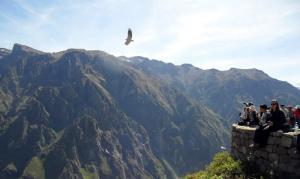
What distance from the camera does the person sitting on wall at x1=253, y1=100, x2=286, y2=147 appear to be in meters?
16.6

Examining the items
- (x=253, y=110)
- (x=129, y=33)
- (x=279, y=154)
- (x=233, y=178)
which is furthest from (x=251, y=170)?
(x=129, y=33)

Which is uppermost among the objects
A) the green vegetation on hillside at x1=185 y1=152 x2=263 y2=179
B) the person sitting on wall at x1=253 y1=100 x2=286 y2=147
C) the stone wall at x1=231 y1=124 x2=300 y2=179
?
the person sitting on wall at x1=253 y1=100 x2=286 y2=147

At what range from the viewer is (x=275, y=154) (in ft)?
54.0

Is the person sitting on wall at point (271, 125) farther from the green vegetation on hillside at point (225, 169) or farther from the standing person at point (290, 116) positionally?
the standing person at point (290, 116)

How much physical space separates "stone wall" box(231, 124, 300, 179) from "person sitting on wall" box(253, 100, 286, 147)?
0.19 m

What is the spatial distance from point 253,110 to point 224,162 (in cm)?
280

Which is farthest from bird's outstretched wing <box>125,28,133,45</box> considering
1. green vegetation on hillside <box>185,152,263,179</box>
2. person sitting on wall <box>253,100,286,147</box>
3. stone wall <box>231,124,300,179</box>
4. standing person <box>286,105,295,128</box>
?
standing person <box>286,105,295,128</box>

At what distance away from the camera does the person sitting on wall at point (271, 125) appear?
16609 mm

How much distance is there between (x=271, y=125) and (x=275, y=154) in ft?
3.62

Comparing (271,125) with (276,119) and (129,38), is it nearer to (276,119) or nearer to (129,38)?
(276,119)

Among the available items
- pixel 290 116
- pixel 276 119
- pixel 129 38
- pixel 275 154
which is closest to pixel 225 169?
pixel 275 154

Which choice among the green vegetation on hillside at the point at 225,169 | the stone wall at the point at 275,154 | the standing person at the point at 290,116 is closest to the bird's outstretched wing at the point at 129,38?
the stone wall at the point at 275,154

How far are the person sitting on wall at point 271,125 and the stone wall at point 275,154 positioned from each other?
0.64 feet

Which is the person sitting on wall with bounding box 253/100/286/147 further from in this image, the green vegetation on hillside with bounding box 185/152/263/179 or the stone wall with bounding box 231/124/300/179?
the green vegetation on hillside with bounding box 185/152/263/179
